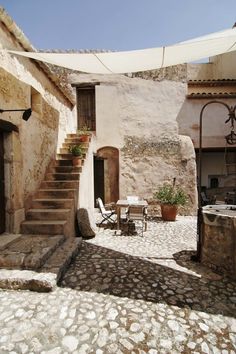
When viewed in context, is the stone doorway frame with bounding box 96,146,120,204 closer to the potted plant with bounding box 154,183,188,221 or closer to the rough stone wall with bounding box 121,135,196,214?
the rough stone wall with bounding box 121,135,196,214

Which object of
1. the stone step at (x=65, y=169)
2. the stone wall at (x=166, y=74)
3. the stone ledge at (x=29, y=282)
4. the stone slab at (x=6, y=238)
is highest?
the stone wall at (x=166, y=74)

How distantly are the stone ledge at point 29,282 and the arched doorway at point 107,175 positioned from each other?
21.3ft

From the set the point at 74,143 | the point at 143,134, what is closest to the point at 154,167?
the point at 143,134

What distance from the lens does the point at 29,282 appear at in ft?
9.59

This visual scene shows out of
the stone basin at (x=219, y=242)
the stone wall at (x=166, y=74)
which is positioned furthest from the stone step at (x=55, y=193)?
the stone wall at (x=166, y=74)

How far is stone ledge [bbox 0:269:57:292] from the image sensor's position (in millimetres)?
2887

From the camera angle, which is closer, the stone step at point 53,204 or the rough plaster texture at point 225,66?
the stone step at point 53,204

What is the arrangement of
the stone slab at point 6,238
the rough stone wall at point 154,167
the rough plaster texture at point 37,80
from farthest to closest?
the rough stone wall at point 154,167 → the rough plaster texture at point 37,80 → the stone slab at point 6,238

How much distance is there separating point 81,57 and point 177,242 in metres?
4.32

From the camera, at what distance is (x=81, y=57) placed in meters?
3.49

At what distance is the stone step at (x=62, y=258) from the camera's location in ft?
10.5

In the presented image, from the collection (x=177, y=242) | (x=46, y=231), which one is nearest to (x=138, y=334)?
(x=46, y=231)

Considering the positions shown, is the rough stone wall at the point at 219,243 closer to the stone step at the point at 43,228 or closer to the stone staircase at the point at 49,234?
the stone staircase at the point at 49,234

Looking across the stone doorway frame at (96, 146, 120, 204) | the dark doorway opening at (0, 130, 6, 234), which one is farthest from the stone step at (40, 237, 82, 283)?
the stone doorway frame at (96, 146, 120, 204)
